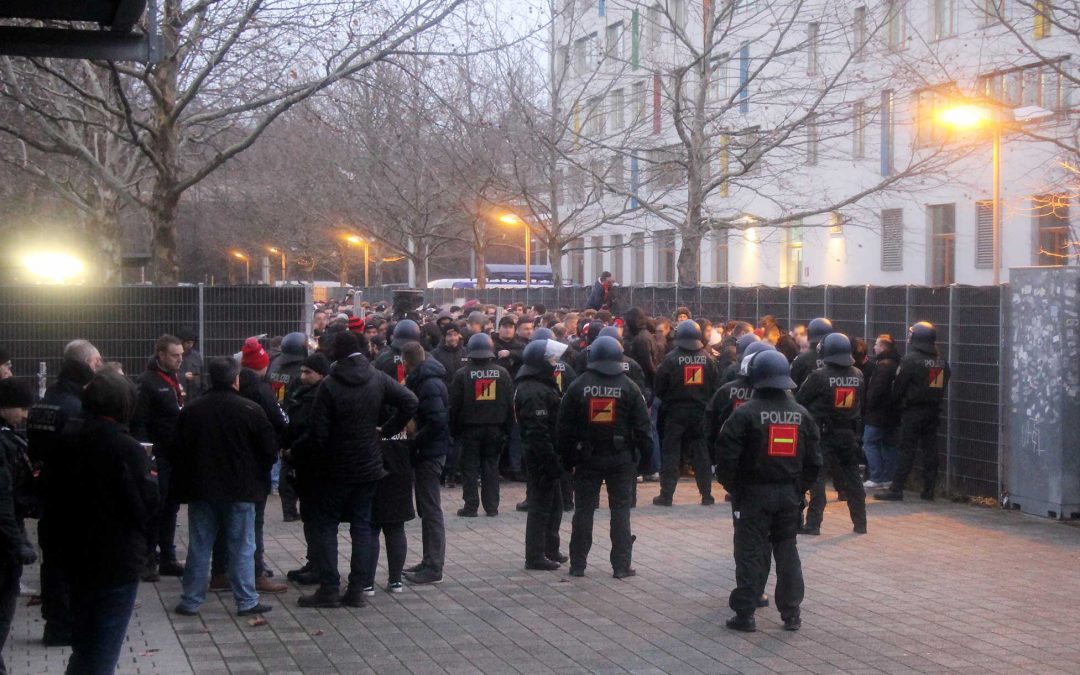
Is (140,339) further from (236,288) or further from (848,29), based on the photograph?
(848,29)

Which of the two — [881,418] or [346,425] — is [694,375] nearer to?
[881,418]

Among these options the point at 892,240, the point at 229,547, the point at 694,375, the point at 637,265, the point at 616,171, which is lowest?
the point at 229,547

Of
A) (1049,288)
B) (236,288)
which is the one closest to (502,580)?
(1049,288)

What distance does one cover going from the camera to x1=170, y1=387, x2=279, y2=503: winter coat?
8.32 meters

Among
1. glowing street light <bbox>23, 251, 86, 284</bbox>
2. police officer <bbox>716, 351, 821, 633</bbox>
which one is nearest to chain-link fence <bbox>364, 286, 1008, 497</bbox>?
police officer <bbox>716, 351, 821, 633</bbox>

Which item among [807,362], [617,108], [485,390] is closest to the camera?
[485,390]

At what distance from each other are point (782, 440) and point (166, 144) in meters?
8.77

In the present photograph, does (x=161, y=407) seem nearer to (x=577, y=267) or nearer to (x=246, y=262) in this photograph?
(x=577, y=267)

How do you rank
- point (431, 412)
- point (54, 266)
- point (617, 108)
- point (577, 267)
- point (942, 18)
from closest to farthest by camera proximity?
point (431, 412) < point (617, 108) < point (942, 18) < point (54, 266) < point (577, 267)

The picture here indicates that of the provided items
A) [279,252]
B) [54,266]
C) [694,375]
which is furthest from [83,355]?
[279,252]

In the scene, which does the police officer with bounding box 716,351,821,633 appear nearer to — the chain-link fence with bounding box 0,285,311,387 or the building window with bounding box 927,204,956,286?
the chain-link fence with bounding box 0,285,311,387

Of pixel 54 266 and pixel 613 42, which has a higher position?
pixel 613 42

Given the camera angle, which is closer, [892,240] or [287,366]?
[287,366]

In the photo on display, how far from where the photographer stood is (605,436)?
9.71 meters
